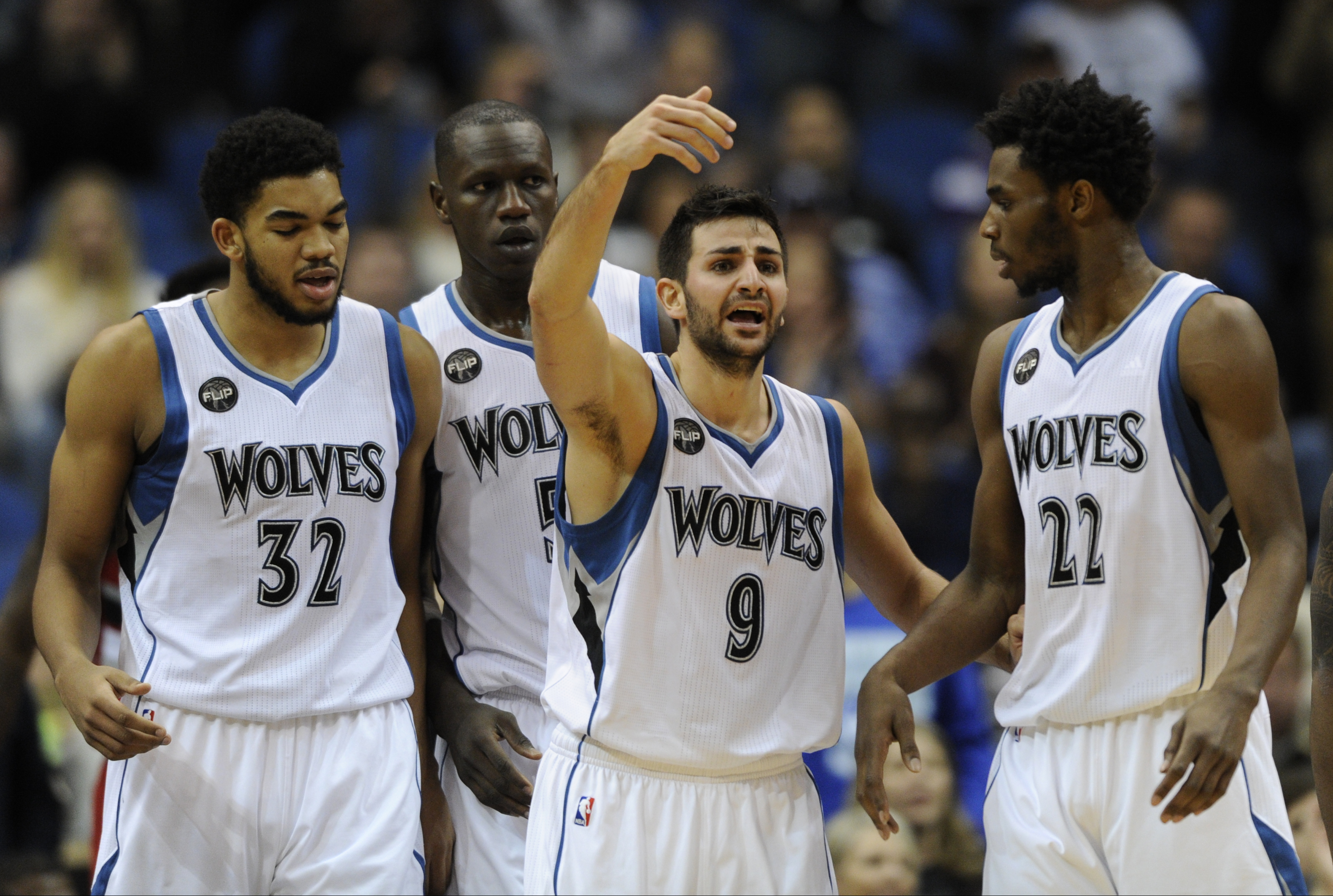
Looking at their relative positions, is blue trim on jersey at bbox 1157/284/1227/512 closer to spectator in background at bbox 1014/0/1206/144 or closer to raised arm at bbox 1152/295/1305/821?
raised arm at bbox 1152/295/1305/821

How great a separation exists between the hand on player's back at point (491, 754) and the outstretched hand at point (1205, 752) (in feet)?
6.14

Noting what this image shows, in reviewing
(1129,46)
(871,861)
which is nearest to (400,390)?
(871,861)

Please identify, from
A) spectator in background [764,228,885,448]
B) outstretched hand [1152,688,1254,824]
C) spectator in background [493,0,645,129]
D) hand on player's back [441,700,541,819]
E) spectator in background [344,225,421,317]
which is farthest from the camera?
spectator in background [493,0,645,129]

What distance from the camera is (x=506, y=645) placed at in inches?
206

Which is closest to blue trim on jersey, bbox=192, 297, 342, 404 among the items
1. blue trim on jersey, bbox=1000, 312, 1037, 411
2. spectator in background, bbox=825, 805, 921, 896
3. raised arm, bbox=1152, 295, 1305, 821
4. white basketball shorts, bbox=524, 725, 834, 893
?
white basketball shorts, bbox=524, 725, 834, 893

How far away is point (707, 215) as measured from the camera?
4730 mm

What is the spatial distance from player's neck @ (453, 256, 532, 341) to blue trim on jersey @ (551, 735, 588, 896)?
4.78ft

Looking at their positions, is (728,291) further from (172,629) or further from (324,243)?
(172,629)

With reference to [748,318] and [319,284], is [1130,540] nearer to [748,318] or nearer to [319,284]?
[748,318]

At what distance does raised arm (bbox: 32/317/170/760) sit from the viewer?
15.3 ft

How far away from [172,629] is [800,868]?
1.91 metres

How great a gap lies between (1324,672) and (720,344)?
1.91 meters

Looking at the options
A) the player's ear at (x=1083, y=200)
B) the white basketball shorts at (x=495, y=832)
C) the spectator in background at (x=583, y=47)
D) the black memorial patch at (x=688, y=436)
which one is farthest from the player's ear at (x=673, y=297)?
the spectator in background at (x=583, y=47)

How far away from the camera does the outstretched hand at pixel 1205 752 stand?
13.0ft
